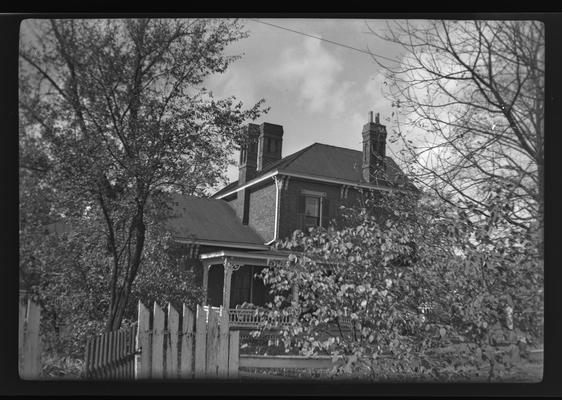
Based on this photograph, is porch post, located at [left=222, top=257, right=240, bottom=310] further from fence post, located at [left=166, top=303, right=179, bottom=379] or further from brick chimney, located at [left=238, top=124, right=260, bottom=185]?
fence post, located at [left=166, top=303, right=179, bottom=379]

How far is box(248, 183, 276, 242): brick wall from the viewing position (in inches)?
238

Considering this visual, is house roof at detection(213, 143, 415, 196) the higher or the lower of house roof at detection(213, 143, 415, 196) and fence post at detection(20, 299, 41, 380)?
the higher

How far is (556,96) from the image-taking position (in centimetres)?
407

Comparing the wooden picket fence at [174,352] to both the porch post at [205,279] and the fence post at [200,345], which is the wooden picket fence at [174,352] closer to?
the fence post at [200,345]

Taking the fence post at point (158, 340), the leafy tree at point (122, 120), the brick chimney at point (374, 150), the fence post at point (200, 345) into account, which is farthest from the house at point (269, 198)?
the fence post at point (158, 340)

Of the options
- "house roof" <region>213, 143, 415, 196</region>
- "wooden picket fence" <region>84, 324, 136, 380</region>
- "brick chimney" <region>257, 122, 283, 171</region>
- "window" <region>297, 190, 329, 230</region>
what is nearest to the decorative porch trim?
"window" <region>297, 190, 329, 230</region>

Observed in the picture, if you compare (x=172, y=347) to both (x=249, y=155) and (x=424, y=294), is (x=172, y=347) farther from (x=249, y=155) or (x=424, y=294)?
(x=249, y=155)

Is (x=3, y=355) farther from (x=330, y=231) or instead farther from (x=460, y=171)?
(x=460, y=171)

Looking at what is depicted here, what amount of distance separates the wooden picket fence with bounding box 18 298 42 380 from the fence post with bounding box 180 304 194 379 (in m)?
0.95

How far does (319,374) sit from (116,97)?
101 inches

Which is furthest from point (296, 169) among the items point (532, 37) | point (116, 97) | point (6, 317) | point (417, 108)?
point (6, 317)

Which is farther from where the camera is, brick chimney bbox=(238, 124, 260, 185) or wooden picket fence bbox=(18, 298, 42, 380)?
brick chimney bbox=(238, 124, 260, 185)

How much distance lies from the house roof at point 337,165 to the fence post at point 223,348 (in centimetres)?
167

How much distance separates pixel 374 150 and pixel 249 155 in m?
1.24
